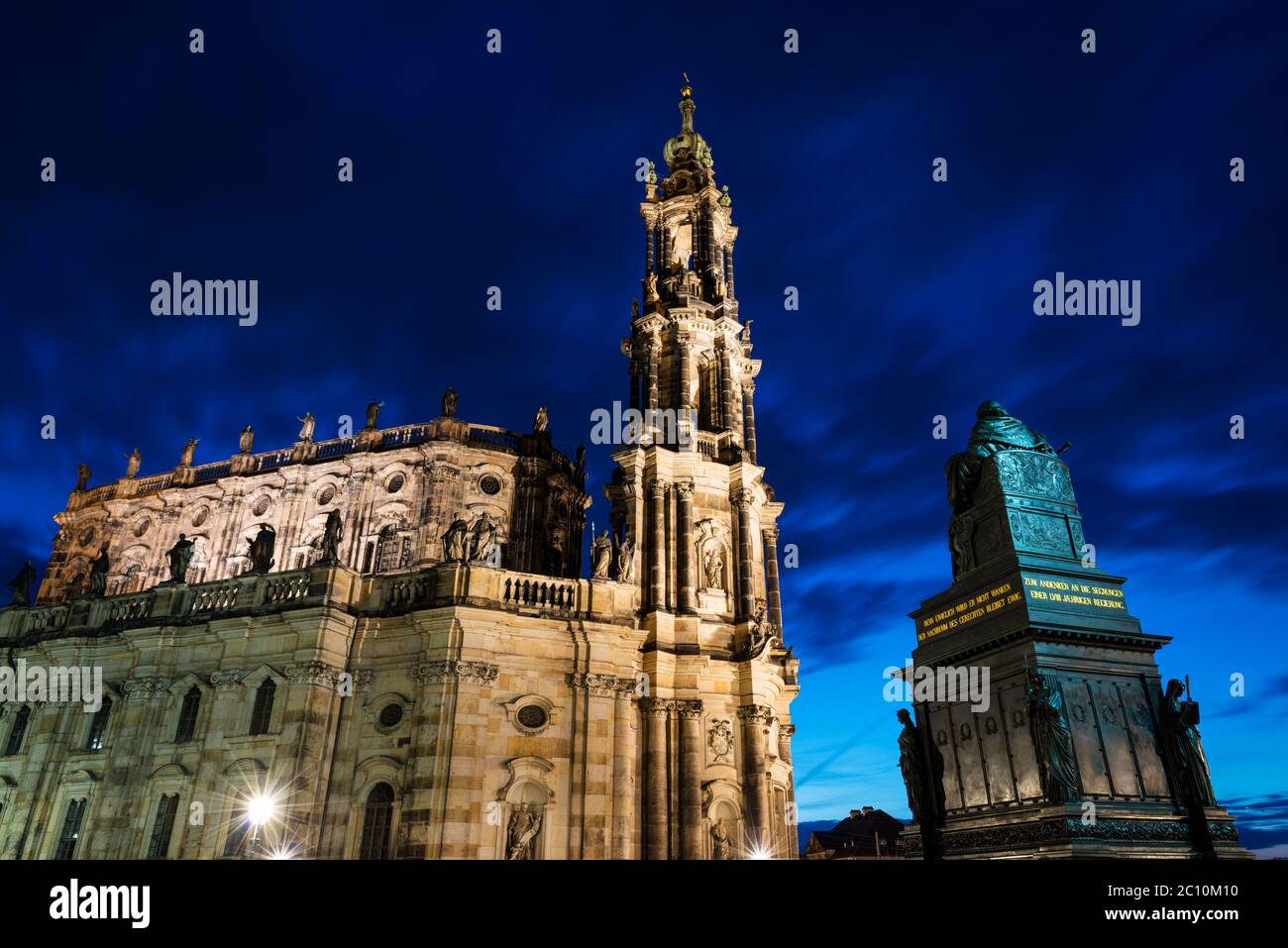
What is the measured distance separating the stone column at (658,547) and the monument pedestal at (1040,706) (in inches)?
778

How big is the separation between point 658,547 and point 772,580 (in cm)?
718

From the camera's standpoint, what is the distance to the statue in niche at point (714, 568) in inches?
1314

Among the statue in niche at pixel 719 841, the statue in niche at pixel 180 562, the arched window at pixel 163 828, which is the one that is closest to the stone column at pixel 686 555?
the statue in niche at pixel 719 841

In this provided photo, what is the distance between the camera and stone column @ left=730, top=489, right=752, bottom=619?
106ft

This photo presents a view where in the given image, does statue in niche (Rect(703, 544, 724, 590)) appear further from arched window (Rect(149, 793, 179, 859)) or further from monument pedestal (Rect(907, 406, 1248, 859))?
monument pedestal (Rect(907, 406, 1248, 859))

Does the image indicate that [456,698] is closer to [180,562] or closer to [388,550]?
[180,562]

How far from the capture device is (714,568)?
3353cm

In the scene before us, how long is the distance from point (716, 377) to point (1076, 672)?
29.0 m

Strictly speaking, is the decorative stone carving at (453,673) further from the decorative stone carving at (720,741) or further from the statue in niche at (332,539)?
the decorative stone carving at (720,741)

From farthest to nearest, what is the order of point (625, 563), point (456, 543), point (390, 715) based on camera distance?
point (625, 563) < point (456, 543) < point (390, 715)

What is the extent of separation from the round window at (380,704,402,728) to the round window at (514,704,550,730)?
382 centimetres

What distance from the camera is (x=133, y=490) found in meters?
46.8
